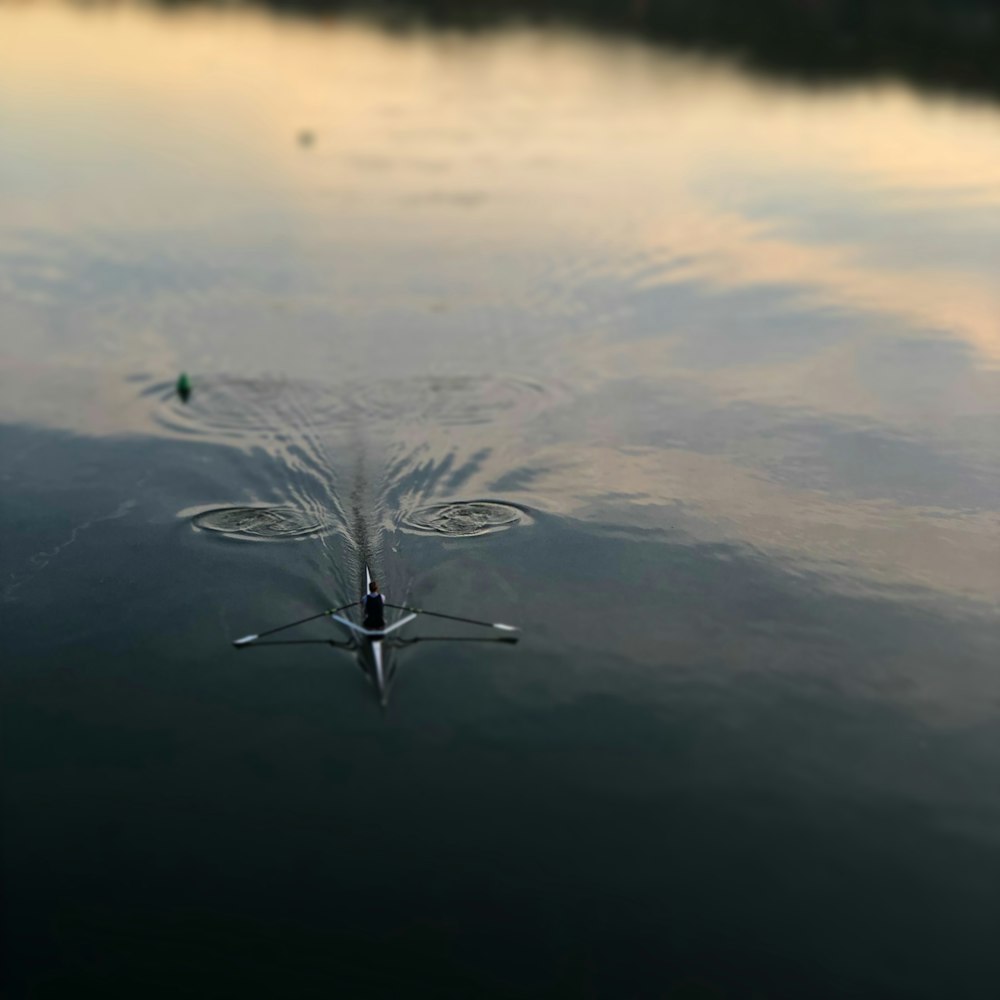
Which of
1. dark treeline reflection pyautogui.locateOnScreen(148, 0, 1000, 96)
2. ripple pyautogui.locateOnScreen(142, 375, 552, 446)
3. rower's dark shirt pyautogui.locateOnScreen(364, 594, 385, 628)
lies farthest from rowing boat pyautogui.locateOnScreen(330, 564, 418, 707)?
dark treeline reflection pyautogui.locateOnScreen(148, 0, 1000, 96)

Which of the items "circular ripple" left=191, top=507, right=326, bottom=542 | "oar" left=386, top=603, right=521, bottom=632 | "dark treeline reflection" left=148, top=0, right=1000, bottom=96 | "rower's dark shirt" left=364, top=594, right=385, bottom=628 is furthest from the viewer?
"dark treeline reflection" left=148, top=0, right=1000, bottom=96

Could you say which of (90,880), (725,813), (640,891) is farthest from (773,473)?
(90,880)

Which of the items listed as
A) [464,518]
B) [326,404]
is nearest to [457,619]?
[464,518]

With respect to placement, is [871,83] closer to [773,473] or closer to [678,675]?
[773,473]

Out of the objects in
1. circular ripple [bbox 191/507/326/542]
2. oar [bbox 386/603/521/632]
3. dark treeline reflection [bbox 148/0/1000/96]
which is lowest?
oar [bbox 386/603/521/632]

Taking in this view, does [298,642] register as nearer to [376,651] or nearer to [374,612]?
[374,612]

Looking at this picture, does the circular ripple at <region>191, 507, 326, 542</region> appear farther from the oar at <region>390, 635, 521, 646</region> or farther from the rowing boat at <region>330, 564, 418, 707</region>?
the oar at <region>390, 635, 521, 646</region>

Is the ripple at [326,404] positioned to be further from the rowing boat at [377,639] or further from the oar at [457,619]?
the oar at [457,619]
